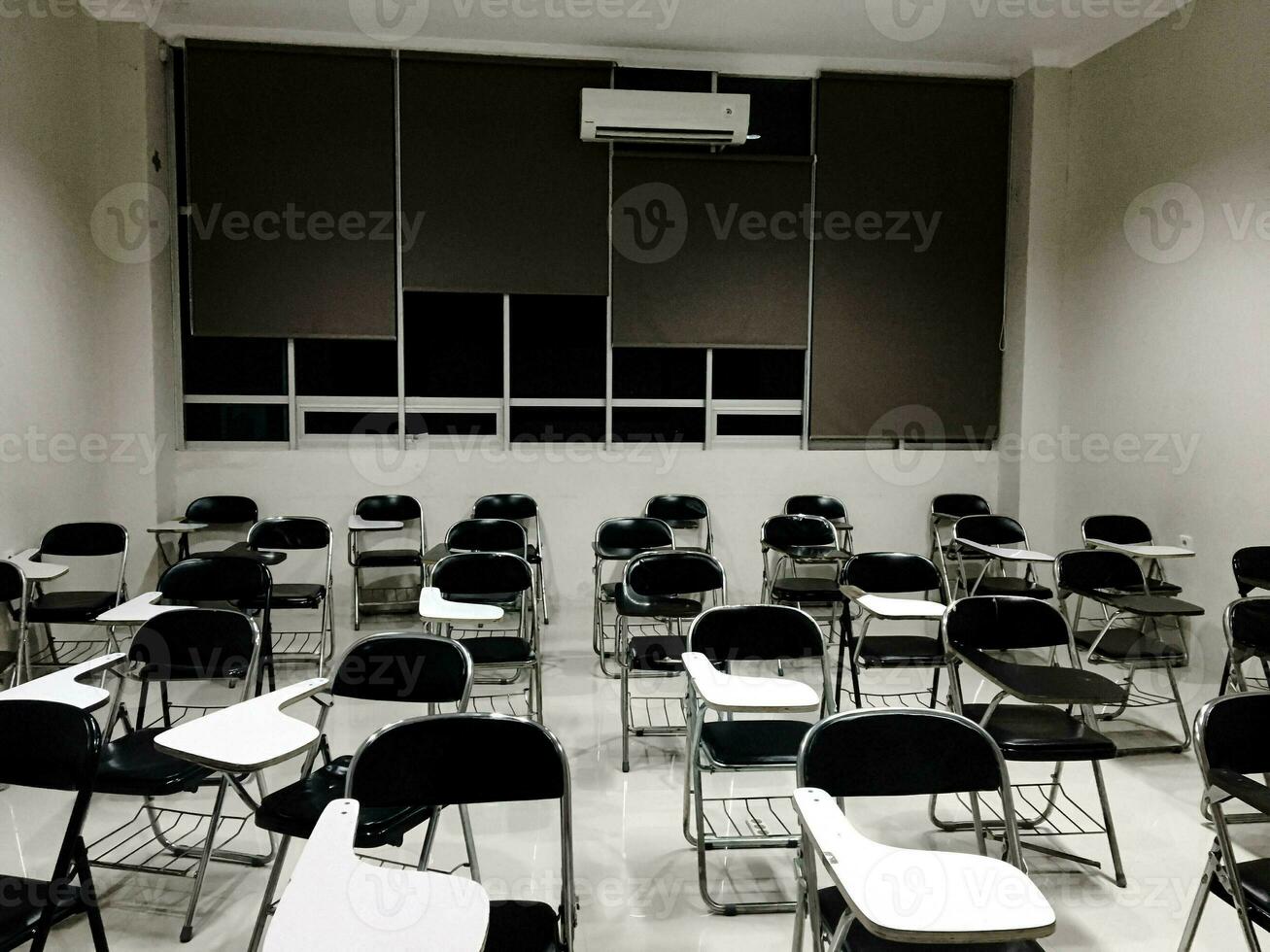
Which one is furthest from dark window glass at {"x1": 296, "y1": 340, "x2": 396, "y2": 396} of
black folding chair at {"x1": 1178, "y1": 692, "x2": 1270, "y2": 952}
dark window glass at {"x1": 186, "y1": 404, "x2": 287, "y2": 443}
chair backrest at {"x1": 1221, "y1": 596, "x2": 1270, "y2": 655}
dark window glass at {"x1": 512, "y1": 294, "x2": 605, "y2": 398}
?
black folding chair at {"x1": 1178, "y1": 692, "x2": 1270, "y2": 952}

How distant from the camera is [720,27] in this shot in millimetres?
5754

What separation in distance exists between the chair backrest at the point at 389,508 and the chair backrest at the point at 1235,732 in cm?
473

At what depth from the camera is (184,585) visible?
4.16m

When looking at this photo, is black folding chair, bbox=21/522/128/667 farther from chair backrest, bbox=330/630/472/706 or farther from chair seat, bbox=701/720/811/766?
chair seat, bbox=701/720/811/766

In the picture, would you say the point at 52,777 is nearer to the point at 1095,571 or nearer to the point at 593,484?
the point at 593,484

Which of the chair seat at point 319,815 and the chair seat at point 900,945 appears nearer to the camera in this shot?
the chair seat at point 900,945

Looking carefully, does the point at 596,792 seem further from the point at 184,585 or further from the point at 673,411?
the point at 673,411

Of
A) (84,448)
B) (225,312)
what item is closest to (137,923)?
(84,448)

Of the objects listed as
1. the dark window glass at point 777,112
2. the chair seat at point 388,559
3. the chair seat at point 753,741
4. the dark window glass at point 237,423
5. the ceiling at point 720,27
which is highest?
the ceiling at point 720,27

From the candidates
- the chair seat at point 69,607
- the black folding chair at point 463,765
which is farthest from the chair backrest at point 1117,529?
the chair seat at point 69,607

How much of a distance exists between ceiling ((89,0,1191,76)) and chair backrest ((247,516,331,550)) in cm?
313

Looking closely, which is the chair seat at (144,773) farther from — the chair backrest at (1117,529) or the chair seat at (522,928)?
the chair backrest at (1117,529)

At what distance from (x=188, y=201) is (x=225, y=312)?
2.46 feet

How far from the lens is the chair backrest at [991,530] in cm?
580
